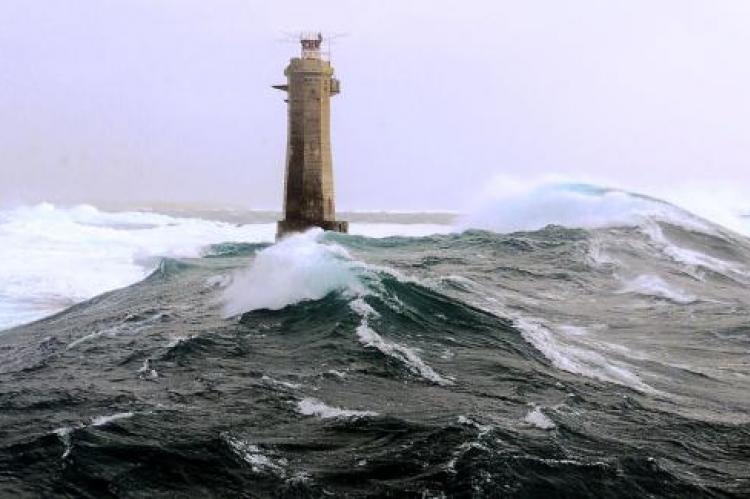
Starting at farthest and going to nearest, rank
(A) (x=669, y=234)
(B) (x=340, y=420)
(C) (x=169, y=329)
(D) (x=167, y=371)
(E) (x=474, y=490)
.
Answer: (A) (x=669, y=234) → (C) (x=169, y=329) → (D) (x=167, y=371) → (B) (x=340, y=420) → (E) (x=474, y=490)

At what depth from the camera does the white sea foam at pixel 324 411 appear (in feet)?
26.6

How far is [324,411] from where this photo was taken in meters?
8.27

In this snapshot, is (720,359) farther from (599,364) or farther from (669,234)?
(669,234)

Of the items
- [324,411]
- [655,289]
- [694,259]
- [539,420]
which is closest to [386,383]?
[324,411]

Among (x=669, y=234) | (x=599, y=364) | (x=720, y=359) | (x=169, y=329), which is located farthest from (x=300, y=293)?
(x=669, y=234)

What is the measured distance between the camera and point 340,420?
26.1 feet

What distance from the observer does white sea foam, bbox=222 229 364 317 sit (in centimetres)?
1388

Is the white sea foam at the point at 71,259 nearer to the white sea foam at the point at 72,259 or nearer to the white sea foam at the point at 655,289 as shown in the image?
the white sea foam at the point at 72,259

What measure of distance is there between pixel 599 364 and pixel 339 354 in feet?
11.2

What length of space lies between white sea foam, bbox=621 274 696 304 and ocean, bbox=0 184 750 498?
11 cm

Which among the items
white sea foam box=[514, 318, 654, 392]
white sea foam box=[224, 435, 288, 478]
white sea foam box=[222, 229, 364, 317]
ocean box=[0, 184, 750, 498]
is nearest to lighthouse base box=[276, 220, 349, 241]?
ocean box=[0, 184, 750, 498]

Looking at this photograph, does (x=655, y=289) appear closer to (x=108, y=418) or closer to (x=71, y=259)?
(x=108, y=418)

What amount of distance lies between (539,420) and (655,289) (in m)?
10.5

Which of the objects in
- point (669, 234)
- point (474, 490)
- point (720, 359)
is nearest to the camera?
point (474, 490)
